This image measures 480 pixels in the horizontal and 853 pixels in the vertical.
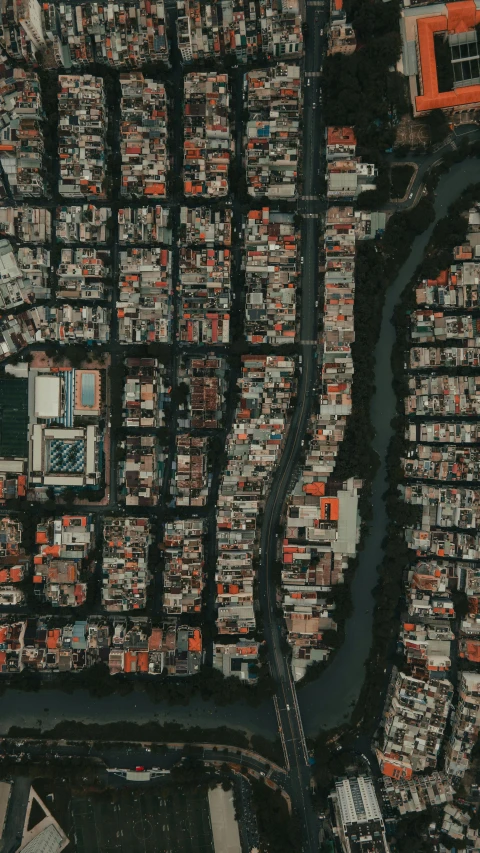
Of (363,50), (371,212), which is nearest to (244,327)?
(371,212)

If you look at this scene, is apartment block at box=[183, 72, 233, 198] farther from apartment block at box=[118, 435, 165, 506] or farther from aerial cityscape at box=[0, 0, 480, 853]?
apartment block at box=[118, 435, 165, 506]

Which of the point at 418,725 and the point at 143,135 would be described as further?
the point at 143,135

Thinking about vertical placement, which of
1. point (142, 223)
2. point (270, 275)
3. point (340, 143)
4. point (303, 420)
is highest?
point (340, 143)

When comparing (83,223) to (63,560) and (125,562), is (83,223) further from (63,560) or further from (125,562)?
(125,562)

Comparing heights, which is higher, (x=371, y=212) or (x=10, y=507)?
(x=371, y=212)

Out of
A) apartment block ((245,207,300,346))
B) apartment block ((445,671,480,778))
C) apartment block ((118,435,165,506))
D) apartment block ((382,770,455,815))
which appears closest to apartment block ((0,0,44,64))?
apartment block ((245,207,300,346))

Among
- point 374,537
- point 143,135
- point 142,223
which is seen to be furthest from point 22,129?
point 374,537

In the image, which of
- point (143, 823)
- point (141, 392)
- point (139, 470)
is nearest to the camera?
point (143, 823)

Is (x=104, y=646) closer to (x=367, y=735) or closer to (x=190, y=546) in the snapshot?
(x=190, y=546)
